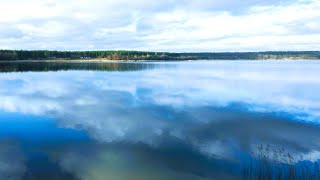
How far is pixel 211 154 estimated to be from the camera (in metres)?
14.6

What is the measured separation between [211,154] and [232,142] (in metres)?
2.23

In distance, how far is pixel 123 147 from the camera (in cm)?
1547

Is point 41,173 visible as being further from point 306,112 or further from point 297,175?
point 306,112

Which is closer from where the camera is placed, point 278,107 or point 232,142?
point 232,142

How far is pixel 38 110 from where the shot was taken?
24.7m

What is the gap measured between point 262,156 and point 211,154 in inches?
82.1

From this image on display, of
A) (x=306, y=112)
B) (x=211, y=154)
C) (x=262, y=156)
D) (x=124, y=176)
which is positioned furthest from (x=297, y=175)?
(x=306, y=112)

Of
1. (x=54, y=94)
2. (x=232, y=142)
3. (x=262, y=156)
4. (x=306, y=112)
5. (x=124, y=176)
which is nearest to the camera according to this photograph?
(x=124, y=176)

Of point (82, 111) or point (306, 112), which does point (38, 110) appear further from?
point (306, 112)

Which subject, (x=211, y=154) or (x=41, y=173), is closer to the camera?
(x=41, y=173)

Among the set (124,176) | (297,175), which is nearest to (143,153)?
(124,176)

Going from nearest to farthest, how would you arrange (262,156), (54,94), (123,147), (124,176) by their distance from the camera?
(124,176), (262,156), (123,147), (54,94)

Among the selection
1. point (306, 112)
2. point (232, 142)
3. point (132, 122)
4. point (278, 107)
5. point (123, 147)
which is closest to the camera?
point (123, 147)

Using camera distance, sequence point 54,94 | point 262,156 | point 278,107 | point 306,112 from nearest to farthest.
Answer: point 262,156 < point 306,112 < point 278,107 < point 54,94
